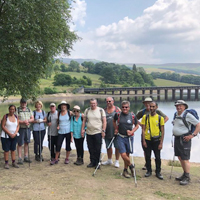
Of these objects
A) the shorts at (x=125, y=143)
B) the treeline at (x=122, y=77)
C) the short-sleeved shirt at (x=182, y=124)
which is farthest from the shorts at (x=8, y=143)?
the treeline at (x=122, y=77)

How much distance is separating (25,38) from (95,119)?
13.8ft

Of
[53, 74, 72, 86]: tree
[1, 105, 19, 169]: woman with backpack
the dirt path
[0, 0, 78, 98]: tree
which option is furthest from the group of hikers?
[53, 74, 72, 86]: tree

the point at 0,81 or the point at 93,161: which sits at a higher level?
the point at 0,81

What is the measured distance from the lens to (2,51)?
296 inches

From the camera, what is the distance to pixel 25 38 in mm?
8078

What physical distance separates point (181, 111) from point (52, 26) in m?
5.68

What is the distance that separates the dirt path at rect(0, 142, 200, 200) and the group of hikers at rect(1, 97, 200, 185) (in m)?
0.30

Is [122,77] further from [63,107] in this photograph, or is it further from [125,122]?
[125,122]

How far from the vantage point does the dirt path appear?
16.1 ft

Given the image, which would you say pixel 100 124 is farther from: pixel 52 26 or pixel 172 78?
pixel 172 78

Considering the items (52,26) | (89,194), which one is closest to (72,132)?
(89,194)

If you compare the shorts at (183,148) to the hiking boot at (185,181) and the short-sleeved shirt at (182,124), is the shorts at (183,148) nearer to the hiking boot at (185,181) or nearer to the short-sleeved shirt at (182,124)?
the short-sleeved shirt at (182,124)

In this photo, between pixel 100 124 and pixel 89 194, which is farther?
pixel 100 124

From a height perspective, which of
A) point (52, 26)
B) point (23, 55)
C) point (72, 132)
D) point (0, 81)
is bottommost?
point (72, 132)
